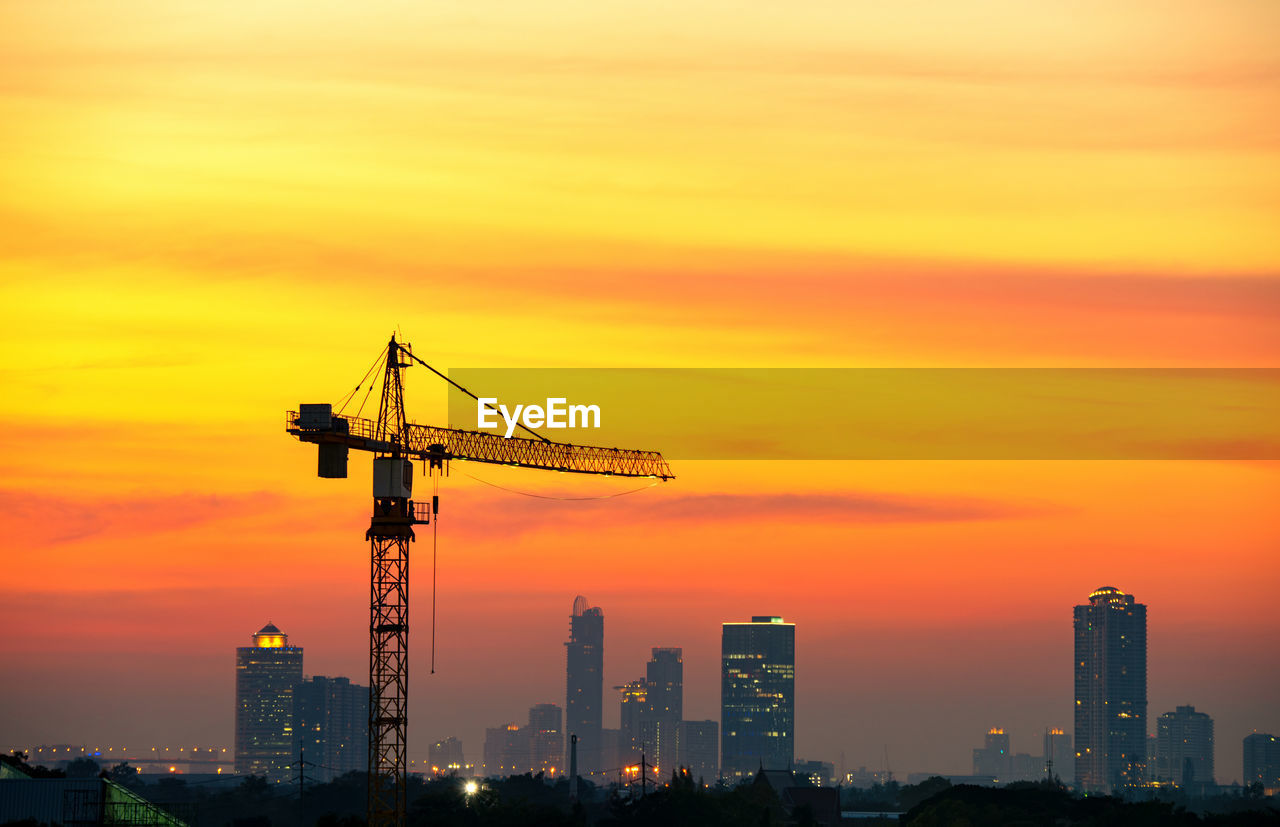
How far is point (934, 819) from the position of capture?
19975 cm

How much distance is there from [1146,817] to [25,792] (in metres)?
111

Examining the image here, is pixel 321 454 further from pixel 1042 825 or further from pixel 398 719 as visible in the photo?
pixel 1042 825

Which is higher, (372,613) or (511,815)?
(372,613)

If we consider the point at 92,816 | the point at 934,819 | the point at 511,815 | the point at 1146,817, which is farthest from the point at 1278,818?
the point at 92,816

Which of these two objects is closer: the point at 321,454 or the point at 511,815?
the point at 321,454

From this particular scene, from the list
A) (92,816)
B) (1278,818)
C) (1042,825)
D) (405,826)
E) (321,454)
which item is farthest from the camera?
(1042,825)

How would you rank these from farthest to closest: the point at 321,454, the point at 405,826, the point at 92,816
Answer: the point at 405,826, the point at 321,454, the point at 92,816

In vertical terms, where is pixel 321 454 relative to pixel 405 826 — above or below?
above

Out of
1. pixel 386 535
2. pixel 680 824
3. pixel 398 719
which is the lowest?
pixel 680 824

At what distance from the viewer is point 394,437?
16912cm

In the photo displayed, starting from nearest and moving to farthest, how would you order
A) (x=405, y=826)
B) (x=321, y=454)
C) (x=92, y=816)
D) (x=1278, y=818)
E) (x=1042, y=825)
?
(x=92, y=816) < (x=321, y=454) < (x=405, y=826) < (x=1278, y=818) < (x=1042, y=825)

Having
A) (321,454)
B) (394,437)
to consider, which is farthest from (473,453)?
(321,454)

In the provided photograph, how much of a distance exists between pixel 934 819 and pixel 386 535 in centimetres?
7394

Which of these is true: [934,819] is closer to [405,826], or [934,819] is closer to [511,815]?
[511,815]
